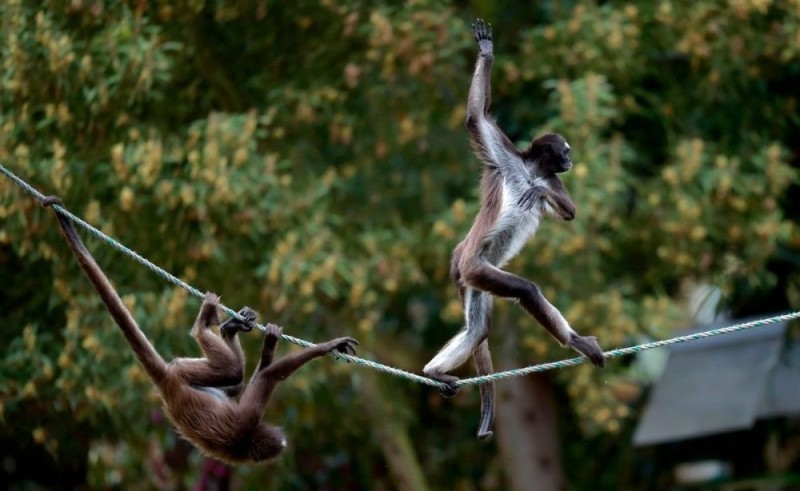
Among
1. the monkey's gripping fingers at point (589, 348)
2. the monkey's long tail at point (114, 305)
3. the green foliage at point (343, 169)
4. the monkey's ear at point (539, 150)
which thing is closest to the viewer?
the monkey's gripping fingers at point (589, 348)

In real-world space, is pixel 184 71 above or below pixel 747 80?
above

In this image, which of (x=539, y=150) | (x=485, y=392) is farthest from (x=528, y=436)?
(x=539, y=150)

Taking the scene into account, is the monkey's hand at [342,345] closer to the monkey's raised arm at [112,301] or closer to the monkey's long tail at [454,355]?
the monkey's long tail at [454,355]

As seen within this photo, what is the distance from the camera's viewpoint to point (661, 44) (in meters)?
13.9

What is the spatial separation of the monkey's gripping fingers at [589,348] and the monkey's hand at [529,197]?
1.10 meters

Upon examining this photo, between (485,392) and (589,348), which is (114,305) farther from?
(589,348)

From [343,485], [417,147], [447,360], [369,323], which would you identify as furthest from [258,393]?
[343,485]

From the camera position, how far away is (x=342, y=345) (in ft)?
29.0

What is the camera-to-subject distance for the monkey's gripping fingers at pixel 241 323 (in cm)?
937

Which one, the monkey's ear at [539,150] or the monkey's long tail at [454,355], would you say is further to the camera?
the monkey's ear at [539,150]

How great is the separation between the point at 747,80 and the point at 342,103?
13.0ft

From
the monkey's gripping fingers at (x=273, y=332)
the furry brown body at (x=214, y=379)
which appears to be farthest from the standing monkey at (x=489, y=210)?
the monkey's gripping fingers at (x=273, y=332)

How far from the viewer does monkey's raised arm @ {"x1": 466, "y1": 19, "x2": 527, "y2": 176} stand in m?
9.11

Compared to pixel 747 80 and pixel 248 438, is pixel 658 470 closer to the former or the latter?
pixel 747 80
